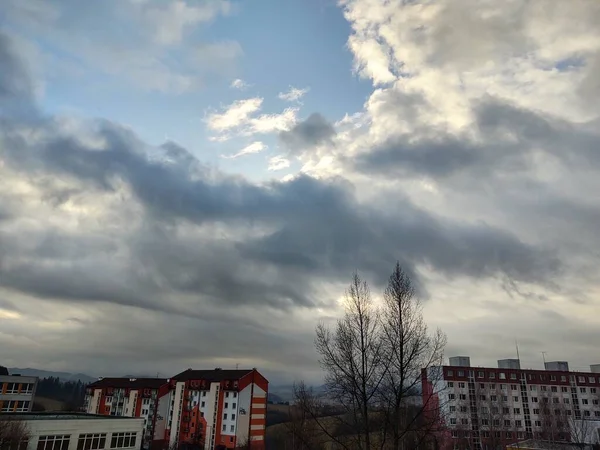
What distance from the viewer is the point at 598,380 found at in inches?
3410

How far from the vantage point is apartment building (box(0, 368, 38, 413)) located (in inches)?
2657

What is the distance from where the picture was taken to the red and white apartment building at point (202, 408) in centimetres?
7750

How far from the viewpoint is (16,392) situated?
69250mm

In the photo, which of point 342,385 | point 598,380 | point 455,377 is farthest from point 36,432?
point 598,380

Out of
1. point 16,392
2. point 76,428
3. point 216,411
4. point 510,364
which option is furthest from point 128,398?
point 510,364

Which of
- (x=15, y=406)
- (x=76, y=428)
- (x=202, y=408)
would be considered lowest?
(x=202, y=408)

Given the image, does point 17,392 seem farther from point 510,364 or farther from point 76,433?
point 510,364

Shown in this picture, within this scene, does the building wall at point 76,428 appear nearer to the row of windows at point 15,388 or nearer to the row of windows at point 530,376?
the row of windows at point 15,388

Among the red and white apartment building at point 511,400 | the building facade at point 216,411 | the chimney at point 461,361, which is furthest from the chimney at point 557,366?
the building facade at point 216,411

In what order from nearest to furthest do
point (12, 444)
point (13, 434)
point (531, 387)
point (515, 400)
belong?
point (13, 434)
point (12, 444)
point (515, 400)
point (531, 387)

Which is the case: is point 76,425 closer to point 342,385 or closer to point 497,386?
point 342,385

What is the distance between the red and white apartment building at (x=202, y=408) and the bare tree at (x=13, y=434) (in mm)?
45356

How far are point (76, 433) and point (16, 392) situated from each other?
1511 inches

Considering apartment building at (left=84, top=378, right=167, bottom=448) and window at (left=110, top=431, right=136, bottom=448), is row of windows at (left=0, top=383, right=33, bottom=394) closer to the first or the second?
apartment building at (left=84, top=378, right=167, bottom=448)
